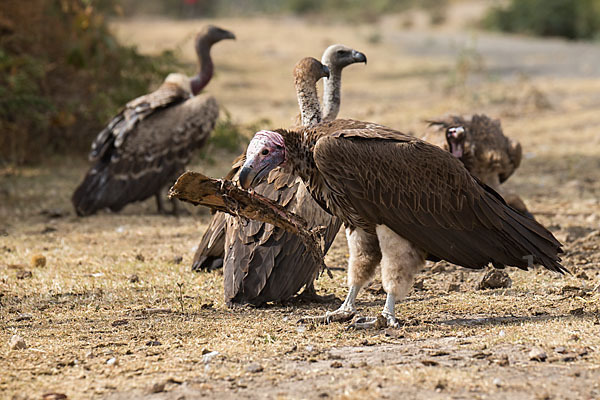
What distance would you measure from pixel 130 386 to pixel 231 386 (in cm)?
45

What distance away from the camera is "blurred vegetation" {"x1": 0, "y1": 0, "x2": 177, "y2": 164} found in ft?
35.4

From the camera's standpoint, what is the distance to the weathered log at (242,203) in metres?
4.62

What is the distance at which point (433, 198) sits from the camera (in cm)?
479

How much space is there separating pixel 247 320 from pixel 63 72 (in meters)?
7.78

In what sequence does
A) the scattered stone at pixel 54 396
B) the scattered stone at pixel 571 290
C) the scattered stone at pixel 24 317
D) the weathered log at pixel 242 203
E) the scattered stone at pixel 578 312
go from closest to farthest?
the scattered stone at pixel 54 396 → the weathered log at pixel 242 203 → the scattered stone at pixel 578 312 → the scattered stone at pixel 24 317 → the scattered stone at pixel 571 290

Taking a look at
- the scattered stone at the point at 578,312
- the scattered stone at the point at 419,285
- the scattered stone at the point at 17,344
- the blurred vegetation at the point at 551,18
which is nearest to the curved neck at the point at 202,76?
the scattered stone at the point at 419,285

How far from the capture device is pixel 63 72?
462 inches

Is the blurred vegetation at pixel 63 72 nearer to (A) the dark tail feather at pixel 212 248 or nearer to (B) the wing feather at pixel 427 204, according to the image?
(A) the dark tail feather at pixel 212 248

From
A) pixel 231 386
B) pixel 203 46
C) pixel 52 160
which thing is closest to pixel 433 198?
pixel 231 386

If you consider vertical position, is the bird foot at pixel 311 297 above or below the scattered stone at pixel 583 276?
below

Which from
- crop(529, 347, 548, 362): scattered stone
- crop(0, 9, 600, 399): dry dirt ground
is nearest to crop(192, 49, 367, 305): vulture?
crop(0, 9, 600, 399): dry dirt ground

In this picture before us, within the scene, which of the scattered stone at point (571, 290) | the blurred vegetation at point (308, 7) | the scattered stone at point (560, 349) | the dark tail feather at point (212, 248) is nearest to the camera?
the scattered stone at point (560, 349)

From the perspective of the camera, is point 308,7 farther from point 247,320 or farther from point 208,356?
point 208,356

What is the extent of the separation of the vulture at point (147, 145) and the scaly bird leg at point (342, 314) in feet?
13.9
